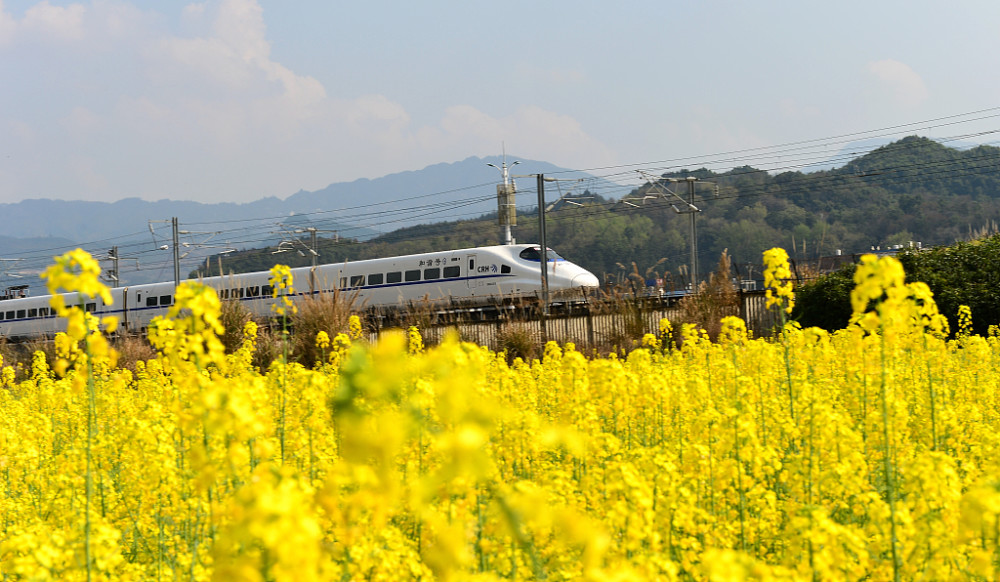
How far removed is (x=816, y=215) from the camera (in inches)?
2314

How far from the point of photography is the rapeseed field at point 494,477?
4.99 feet

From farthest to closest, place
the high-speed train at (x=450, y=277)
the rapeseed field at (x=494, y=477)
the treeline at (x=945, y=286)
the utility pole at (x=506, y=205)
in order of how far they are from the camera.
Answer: the utility pole at (x=506, y=205)
the high-speed train at (x=450, y=277)
the treeline at (x=945, y=286)
the rapeseed field at (x=494, y=477)

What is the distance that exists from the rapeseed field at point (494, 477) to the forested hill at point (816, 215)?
50.0 metres

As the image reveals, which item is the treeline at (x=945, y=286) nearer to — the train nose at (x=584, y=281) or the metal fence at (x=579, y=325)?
the metal fence at (x=579, y=325)

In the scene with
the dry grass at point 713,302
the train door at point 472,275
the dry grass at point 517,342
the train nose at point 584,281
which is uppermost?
the train door at point 472,275

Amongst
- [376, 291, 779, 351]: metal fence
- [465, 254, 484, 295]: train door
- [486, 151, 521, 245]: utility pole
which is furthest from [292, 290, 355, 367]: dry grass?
[486, 151, 521, 245]: utility pole

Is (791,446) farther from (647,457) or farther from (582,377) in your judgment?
(647,457)

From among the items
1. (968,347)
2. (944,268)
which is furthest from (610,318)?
(968,347)

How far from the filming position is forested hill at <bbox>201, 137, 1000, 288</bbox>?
5491 cm

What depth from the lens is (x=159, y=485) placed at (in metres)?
4.13

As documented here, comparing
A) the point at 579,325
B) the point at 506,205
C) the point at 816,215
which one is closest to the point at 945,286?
the point at 579,325

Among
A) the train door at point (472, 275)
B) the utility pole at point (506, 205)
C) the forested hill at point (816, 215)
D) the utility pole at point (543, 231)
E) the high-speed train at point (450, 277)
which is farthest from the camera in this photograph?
the forested hill at point (816, 215)

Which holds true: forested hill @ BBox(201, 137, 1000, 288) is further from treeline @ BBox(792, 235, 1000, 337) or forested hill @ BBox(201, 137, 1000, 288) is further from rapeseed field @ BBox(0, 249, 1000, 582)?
rapeseed field @ BBox(0, 249, 1000, 582)

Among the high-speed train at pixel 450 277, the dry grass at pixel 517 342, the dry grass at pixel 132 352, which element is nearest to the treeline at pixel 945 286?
the dry grass at pixel 517 342
